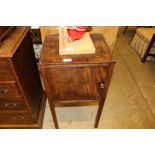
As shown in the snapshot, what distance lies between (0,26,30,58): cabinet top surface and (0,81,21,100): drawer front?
20 centimetres

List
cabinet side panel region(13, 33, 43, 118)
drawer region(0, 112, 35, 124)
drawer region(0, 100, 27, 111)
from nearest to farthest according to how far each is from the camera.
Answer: cabinet side panel region(13, 33, 43, 118) < drawer region(0, 100, 27, 111) < drawer region(0, 112, 35, 124)

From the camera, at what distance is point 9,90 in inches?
40.4

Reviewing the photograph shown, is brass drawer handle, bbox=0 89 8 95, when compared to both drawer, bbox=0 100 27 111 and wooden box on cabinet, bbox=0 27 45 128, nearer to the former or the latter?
wooden box on cabinet, bbox=0 27 45 128

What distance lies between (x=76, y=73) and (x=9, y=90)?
454mm

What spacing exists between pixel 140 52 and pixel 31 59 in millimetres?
1887

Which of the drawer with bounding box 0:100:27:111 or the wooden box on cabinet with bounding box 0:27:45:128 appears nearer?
the wooden box on cabinet with bounding box 0:27:45:128

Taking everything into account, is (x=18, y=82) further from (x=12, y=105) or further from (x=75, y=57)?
(x=75, y=57)

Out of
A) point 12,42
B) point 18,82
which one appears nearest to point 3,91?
point 18,82

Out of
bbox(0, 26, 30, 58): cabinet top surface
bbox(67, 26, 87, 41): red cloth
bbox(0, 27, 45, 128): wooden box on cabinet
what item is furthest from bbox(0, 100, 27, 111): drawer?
bbox(67, 26, 87, 41): red cloth

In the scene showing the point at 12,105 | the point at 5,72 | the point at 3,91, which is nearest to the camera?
the point at 5,72

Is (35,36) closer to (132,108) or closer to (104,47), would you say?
(104,47)

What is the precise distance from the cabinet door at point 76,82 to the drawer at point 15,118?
0.32 meters

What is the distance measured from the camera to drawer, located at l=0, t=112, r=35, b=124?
1234 mm
